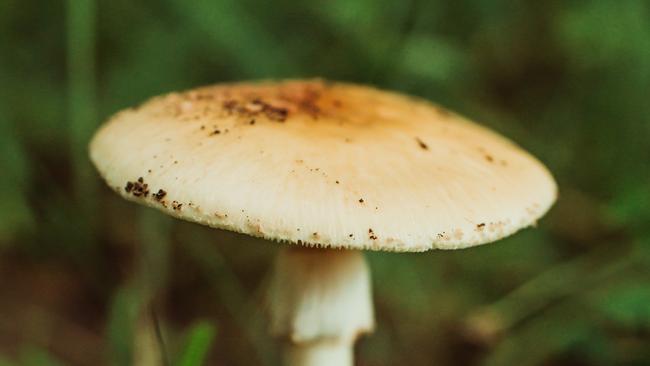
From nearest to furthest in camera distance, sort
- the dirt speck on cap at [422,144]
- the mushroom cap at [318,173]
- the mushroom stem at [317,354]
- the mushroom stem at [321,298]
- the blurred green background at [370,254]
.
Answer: the mushroom cap at [318,173] < the dirt speck on cap at [422,144] < the mushroom stem at [321,298] < the mushroom stem at [317,354] < the blurred green background at [370,254]

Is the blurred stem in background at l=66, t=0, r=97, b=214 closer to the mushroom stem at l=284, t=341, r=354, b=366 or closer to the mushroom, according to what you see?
the mushroom

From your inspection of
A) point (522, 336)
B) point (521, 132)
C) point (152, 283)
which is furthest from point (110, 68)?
point (522, 336)

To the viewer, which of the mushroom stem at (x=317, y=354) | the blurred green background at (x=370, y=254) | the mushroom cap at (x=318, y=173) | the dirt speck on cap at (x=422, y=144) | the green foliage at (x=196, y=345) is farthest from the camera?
the blurred green background at (x=370, y=254)

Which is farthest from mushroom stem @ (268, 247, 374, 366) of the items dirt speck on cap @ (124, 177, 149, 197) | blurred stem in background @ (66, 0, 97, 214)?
blurred stem in background @ (66, 0, 97, 214)

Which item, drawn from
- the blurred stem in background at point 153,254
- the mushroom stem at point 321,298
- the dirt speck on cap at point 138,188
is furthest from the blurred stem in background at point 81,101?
the dirt speck on cap at point 138,188

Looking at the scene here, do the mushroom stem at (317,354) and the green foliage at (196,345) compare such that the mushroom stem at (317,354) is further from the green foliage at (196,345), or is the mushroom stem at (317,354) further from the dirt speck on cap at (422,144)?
the dirt speck on cap at (422,144)

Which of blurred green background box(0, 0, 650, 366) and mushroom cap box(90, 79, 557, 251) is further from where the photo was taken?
blurred green background box(0, 0, 650, 366)
